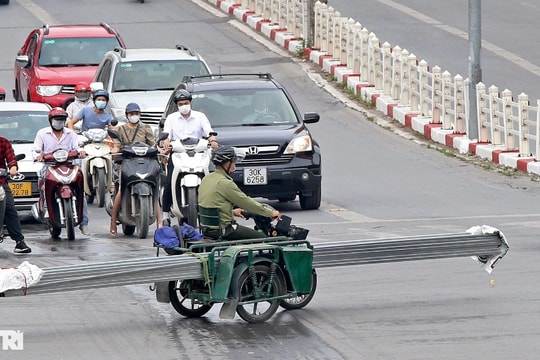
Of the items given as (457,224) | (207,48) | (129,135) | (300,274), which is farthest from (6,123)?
(207,48)

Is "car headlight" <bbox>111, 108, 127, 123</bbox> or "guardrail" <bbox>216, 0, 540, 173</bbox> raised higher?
"car headlight" <bbox>111, 108, 127, 123</bbox>

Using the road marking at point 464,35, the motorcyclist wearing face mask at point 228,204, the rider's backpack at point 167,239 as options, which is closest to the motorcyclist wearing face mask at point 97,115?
the motorcyclist wearing face mask at point 228,204

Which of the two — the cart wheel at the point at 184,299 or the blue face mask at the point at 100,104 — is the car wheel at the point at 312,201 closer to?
the blue face mask at the point at 100,104

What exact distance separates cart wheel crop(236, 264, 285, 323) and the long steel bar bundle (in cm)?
Answer: 36

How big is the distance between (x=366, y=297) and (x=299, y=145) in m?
6.87

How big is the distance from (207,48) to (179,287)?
79.2 ft

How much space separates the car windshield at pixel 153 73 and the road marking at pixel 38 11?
1578cm

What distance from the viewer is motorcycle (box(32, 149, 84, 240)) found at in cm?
1644

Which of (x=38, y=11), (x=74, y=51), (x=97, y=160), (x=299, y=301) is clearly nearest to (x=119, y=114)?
(x=97, y=160)

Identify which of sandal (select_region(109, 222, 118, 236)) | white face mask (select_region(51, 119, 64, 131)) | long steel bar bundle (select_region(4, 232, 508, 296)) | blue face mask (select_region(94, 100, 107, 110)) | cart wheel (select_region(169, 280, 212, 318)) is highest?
long steel bar bundle (select_region(4, 232, 508, 296))

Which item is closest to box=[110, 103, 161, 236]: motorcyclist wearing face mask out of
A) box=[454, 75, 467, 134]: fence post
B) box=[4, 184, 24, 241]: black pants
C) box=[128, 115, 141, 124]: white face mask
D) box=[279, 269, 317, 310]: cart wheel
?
box=[128, 115, 141, 124]: white face mask

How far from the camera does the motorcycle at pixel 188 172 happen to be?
1650 cm

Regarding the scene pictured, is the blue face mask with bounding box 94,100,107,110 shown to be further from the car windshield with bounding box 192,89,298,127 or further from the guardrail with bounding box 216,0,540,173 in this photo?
the guardrail with bounding box 216,0,540,173

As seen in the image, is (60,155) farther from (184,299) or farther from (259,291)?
(259,291)
